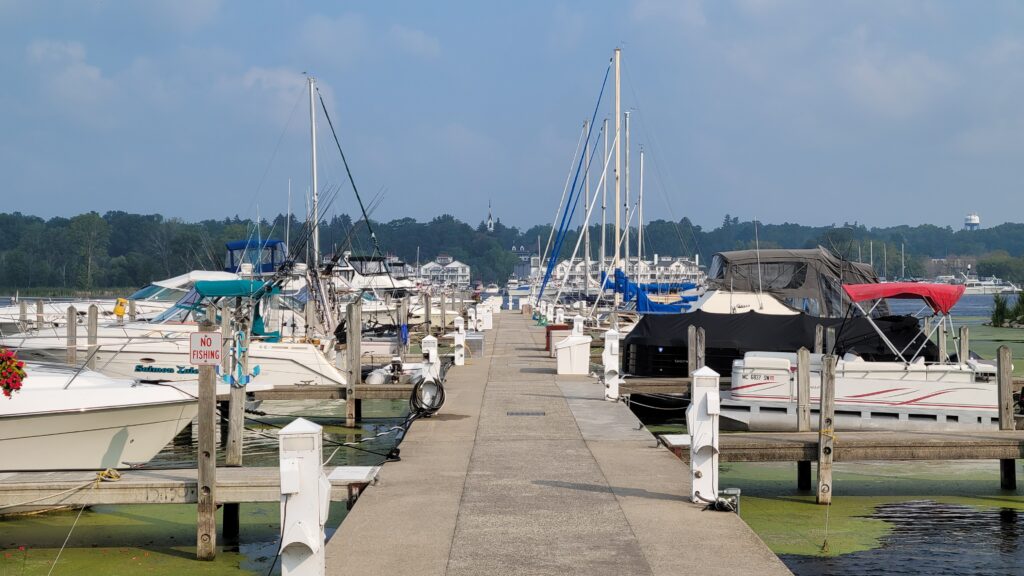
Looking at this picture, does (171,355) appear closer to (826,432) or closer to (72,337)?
(72,337)

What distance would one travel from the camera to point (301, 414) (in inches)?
1035

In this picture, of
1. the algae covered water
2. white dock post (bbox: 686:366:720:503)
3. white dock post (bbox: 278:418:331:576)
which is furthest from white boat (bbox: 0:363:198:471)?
white dock post (bbox: 686:366:720:503)

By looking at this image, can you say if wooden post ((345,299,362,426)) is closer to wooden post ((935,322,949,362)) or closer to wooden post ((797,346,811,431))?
wooden post ((797,346,811,431))

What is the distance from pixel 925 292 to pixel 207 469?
1258cm

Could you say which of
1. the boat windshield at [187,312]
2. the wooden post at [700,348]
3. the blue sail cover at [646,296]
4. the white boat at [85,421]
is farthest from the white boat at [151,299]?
the white boat at [85,421]

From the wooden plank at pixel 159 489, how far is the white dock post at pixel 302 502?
3.40m

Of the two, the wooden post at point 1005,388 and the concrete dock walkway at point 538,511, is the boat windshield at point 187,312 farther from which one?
the wooden post at point 1005,388

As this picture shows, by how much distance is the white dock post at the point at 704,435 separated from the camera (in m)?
10.9

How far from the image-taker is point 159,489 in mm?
12203

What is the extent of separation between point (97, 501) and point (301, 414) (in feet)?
46.2

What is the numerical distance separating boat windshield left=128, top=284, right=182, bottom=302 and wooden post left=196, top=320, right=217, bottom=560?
84.2 ft

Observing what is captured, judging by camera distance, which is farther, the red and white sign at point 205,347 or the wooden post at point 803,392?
the wooden post at point 803,392

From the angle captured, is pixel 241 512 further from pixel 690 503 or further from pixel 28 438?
pixel 690 503

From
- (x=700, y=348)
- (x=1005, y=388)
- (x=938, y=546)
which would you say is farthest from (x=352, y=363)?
(x=938, y=546)
